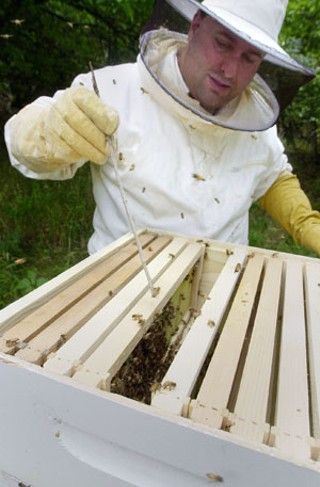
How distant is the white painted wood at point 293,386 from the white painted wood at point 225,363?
0.31ft

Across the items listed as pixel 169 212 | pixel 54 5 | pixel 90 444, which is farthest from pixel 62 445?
pixel 54 5

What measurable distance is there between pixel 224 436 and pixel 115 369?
258mm

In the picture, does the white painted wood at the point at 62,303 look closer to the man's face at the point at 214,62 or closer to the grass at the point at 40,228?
the man's face at the point at 214,62

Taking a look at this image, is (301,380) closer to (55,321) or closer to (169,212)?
(55,321)

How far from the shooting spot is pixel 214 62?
1.59 m

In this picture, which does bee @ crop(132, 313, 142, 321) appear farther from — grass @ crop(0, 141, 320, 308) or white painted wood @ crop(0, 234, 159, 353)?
grass @ crop(0, 141, 320, 308)

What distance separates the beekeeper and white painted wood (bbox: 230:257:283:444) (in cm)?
58

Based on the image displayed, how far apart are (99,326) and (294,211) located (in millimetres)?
1343

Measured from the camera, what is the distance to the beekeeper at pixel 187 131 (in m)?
1.51

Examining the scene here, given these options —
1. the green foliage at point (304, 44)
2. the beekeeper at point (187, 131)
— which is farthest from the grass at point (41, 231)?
the green foliage at point (304, 44)

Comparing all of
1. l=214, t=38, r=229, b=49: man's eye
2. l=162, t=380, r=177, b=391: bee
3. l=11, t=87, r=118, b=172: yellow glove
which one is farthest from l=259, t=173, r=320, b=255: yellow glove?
l=162, t=380, r=177, b=391: bee

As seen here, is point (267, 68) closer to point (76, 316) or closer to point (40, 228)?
point (76, 316)

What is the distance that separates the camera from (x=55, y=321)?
91 cm

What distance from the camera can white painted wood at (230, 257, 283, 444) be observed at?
2.21 feet
